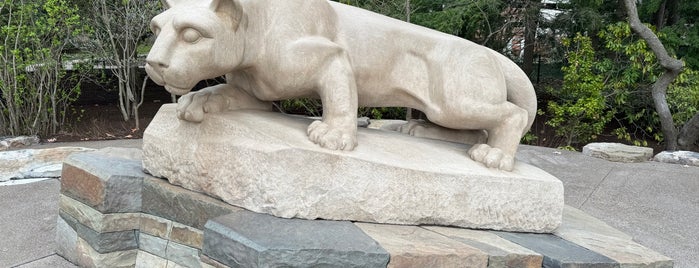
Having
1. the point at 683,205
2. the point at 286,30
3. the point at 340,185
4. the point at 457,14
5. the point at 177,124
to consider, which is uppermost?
the point at 457,14

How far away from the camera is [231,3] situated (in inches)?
91.5

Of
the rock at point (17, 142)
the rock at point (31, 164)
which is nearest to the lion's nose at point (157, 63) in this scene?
the rock at point (31, 164)

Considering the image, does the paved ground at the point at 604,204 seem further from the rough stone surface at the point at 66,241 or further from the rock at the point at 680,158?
the rock at the point at 680,158

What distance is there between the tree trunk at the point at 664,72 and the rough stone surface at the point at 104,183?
6758mm

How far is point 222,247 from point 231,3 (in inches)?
40.3

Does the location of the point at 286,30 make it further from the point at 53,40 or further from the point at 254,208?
the point at 53,40

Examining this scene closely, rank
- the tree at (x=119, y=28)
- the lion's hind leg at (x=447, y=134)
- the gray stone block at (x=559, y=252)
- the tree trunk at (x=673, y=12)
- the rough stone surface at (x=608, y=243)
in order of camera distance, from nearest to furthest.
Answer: the gray stone block at (x=559, y=252)
the rough stone surface at (x=608, y=243)
the lion's hind leg at (x=447, y=134)
the tree at (x=119, y=28)
the tree trunk at (x=673, y=12)

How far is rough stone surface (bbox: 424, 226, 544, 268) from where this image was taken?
7.82 ft

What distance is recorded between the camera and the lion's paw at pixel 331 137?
97.0 inches

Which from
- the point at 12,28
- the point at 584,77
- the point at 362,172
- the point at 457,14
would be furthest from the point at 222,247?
the point at 584,77

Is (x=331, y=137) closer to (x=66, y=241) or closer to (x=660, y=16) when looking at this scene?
(x=66, y=241)

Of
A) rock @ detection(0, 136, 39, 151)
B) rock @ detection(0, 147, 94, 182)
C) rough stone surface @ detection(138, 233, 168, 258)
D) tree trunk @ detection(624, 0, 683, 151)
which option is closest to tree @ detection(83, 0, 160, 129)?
rock @ detection(0, 136, 39, 151)

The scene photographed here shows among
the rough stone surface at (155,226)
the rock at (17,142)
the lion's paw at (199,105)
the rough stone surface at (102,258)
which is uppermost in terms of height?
the lion's paw at (199,105)

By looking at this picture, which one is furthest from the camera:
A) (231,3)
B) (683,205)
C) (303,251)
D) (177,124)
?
(683,205)
